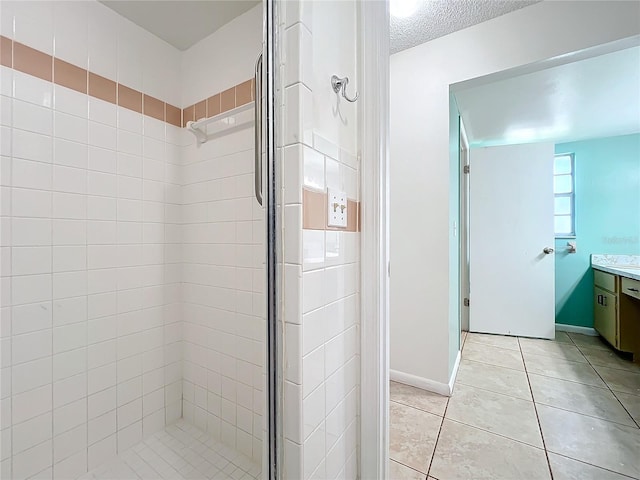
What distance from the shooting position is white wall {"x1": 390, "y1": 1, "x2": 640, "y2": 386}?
1.58 m

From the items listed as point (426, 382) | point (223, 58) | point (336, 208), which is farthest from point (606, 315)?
point (223, 58)

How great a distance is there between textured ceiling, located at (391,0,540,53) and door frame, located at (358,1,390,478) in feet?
2.99

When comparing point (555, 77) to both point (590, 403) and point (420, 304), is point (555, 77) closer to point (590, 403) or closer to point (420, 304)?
point (420, 304)

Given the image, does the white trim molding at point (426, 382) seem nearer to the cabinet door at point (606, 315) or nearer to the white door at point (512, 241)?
the white door at point (512, 241)

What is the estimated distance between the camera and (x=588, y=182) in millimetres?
3010

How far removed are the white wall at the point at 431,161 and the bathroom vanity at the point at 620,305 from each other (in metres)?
1.50

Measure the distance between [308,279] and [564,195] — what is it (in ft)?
12.2

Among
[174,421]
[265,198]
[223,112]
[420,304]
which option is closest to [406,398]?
[420,304]

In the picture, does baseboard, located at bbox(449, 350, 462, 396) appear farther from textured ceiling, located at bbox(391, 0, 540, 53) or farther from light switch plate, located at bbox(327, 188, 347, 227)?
textured ceiling, located at bbox(391, 0, 540, 53)

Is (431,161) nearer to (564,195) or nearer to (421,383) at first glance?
(421,383)

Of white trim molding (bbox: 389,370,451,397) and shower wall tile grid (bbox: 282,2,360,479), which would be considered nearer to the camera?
shower wall tile grid (bbox: 282,2,360,479)

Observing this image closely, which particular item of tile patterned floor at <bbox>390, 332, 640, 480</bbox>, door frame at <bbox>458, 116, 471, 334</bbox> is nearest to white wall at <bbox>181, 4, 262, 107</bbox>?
tile patterned floor at <bbox>390, 332, 640, 480</bbox>

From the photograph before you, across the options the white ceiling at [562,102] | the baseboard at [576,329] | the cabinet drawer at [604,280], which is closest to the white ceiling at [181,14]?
the white ceiling at [562,102]

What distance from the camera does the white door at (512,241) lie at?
2756mm
